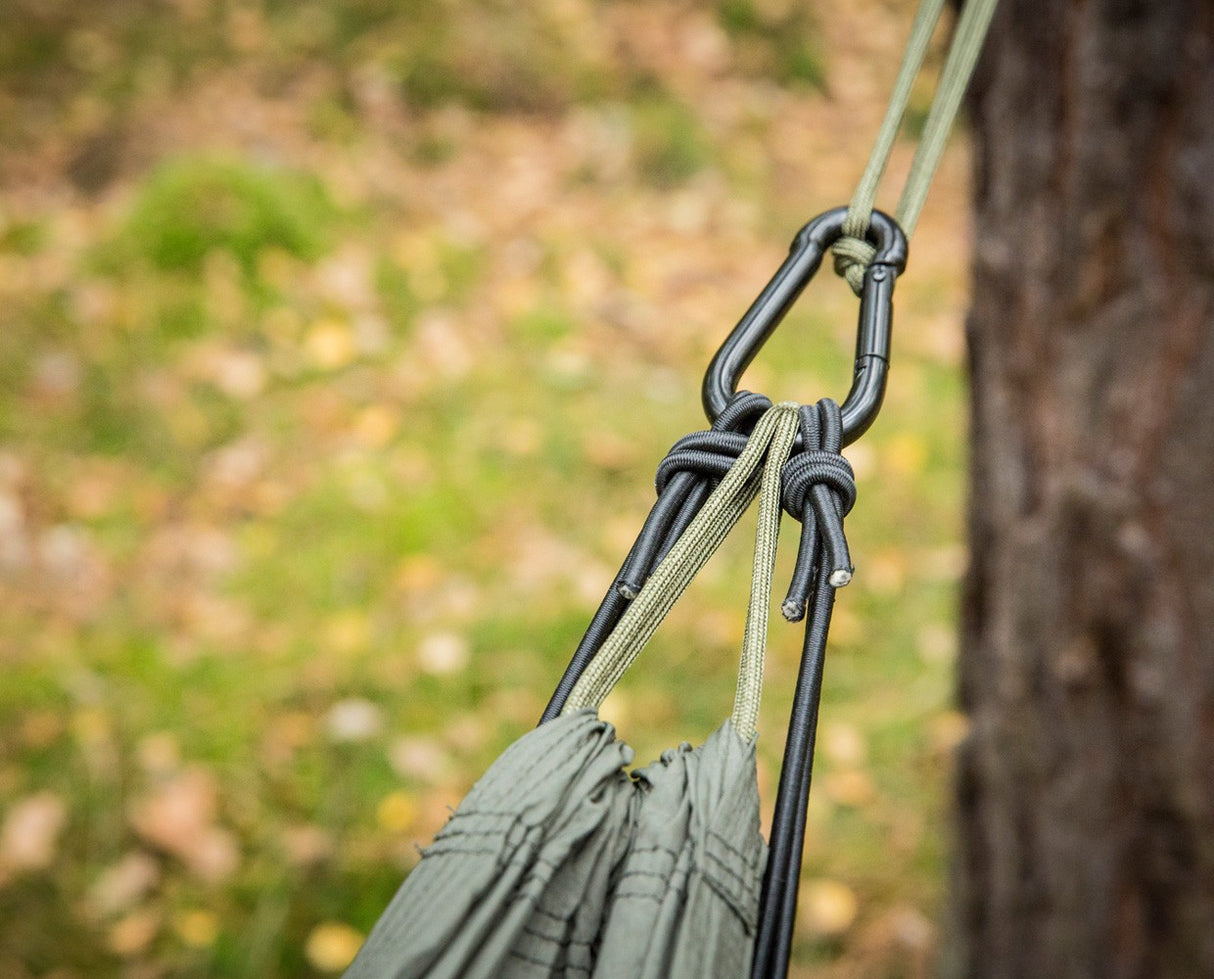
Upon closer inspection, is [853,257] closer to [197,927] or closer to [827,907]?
[827,907]

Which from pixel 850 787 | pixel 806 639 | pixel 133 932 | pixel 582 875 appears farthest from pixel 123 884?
pixel 806 639

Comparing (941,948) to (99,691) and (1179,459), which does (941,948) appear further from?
(99,691)

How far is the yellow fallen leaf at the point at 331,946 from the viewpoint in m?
1.54

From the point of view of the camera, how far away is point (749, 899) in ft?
1.79

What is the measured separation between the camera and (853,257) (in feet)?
2.29

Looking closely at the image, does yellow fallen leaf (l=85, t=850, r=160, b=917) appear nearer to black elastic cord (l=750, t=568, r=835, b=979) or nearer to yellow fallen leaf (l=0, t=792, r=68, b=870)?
yellow fallen leaf (l=0, t=792, r=68, b=870)

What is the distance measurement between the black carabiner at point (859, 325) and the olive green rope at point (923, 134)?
0.04ft

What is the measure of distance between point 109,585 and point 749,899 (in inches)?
74.7

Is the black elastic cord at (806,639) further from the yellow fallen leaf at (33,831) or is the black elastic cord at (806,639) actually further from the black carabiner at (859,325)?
the yellow fallen leaf at (33,831)

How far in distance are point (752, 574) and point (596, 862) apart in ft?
0.60

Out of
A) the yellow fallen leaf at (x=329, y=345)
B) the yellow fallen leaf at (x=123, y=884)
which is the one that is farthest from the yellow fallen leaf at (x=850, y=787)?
the yellow fallen leaf at (x=329, y=345)

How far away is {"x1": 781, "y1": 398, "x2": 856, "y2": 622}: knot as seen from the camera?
58 centimetres

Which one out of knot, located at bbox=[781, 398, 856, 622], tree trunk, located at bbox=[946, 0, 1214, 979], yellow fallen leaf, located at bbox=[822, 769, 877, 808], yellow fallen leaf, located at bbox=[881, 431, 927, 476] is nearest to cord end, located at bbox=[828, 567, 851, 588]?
knot, located at bbox=[781, 398, 856, 622]

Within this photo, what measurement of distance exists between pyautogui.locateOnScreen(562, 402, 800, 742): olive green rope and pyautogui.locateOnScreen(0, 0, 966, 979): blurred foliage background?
0.77 m
